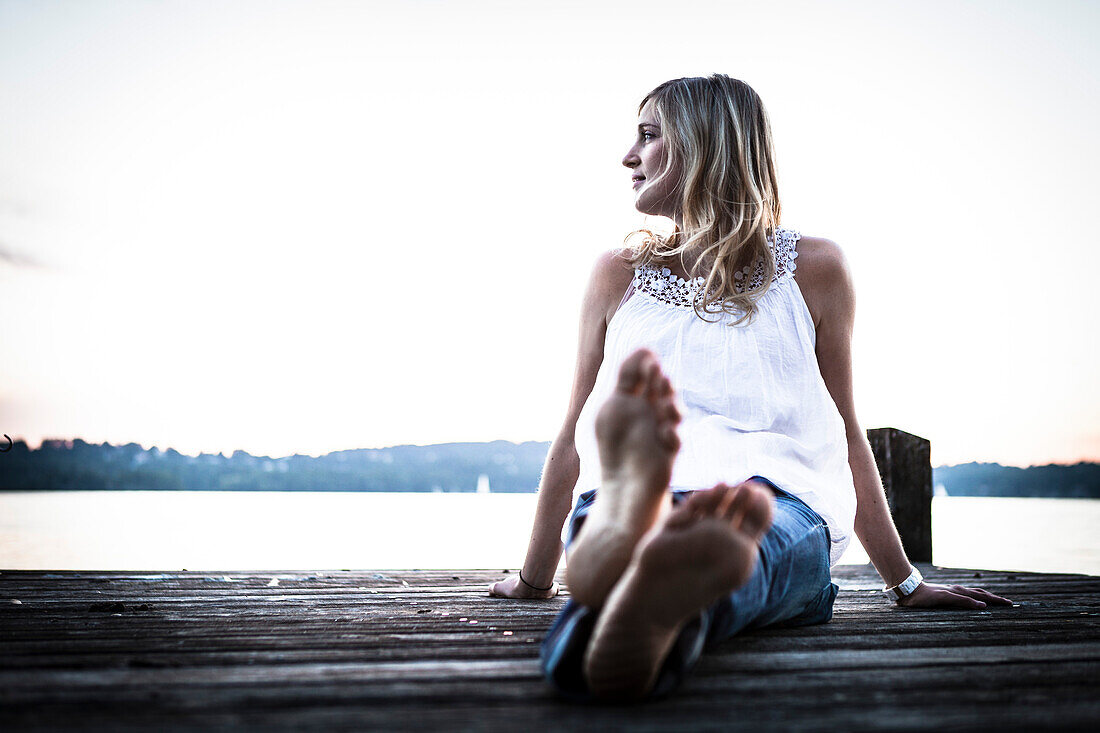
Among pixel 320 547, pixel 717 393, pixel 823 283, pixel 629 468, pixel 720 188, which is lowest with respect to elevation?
pixel 320 547

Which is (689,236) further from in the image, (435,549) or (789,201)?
(435,549)

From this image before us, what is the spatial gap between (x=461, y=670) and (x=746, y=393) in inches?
33.6

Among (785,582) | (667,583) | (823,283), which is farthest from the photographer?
(823,283)

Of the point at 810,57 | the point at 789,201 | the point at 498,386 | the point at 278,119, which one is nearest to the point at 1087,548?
the point at 810,57

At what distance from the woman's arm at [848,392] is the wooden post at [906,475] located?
1636 millimetres

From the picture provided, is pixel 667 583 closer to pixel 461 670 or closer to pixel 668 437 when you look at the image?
pixel 668 437

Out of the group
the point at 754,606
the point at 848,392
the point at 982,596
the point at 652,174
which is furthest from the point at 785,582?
the point at 652,174

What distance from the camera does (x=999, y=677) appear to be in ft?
3.94

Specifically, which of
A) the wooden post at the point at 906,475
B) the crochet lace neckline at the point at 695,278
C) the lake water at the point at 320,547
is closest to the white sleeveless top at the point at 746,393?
the crochet lace neckline at the point at 695,278

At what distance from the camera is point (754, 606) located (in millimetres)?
1338

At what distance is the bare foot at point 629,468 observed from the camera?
1.07m

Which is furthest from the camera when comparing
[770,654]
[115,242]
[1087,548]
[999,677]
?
[115,242]

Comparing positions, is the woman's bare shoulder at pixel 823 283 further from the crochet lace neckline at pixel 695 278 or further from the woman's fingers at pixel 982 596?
the woman's fingers at pixel 982 596

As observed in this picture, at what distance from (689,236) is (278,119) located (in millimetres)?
13873
